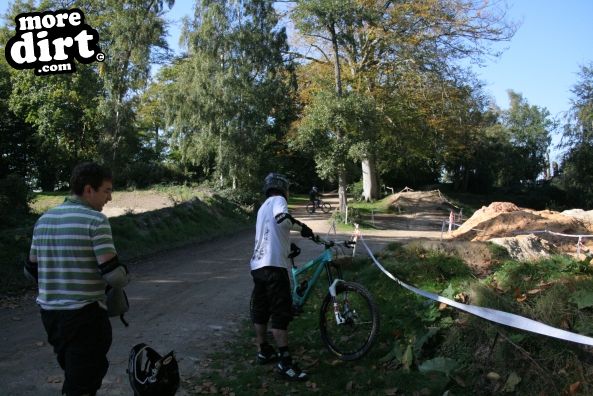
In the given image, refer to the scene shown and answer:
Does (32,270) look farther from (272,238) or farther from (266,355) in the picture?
(266,355)

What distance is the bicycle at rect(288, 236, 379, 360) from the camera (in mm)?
5090

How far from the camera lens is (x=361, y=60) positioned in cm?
3244

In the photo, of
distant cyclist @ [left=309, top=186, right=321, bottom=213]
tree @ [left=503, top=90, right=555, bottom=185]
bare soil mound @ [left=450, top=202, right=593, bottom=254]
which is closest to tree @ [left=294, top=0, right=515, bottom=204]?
distant cyclist @ [left=309, top=186, right=321, bottom=213]

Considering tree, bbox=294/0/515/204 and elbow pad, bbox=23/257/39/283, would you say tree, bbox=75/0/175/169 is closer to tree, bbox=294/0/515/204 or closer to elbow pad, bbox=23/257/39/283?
tree, bbox=294/0/515/204

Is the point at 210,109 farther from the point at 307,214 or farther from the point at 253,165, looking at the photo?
the point at 307,214

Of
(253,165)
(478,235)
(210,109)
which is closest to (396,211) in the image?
(253,165)

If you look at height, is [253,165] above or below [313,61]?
below

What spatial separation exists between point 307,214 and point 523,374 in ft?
82.7

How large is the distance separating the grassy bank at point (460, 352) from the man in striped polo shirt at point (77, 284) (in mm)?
1745

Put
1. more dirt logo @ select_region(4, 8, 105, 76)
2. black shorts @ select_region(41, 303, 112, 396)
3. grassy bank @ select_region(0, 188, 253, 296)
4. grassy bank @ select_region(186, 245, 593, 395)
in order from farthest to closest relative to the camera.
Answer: more dirt logo @ select_region(4, 8, 105, 76)
grassy bank @ select_region(0, 188, 253, 296)
grassy bank @ select_region(186, 245, 593, 395)
black shorts @ select_region(41, 303, 112, 396)

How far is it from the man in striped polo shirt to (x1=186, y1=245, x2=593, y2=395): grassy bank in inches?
68.7

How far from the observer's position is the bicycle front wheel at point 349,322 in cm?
505

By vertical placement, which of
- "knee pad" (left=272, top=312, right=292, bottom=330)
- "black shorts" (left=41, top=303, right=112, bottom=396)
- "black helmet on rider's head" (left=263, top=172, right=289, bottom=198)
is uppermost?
"black helmet on rider's head" (left=263, top=172, right=289, bottom=198)

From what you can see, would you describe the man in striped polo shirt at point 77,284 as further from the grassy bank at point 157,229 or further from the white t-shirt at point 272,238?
the grassy bank at point 157,229
